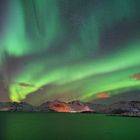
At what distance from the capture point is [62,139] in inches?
3263

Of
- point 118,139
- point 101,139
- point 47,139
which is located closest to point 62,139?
point 47,139

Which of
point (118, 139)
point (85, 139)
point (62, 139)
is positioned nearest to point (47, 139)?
point (62, 139)

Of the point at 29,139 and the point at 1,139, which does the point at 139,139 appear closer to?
the point at 29,139

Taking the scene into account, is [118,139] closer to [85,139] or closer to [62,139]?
[85,139]

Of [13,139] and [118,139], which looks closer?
[13,139]

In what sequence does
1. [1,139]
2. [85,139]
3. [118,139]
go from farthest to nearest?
1. [118,139]
2. [85,139]
3. [1,139]

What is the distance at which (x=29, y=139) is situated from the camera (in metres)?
83.7

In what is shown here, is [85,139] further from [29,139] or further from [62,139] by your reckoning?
[29,139]

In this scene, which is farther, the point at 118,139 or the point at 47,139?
the point at 118,139

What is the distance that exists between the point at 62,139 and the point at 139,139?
66.0ft

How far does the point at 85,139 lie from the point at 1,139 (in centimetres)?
2089

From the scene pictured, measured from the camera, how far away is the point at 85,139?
8681 cm

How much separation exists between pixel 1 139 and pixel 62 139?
14.2 metres

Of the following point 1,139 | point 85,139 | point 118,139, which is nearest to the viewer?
point 1,139
